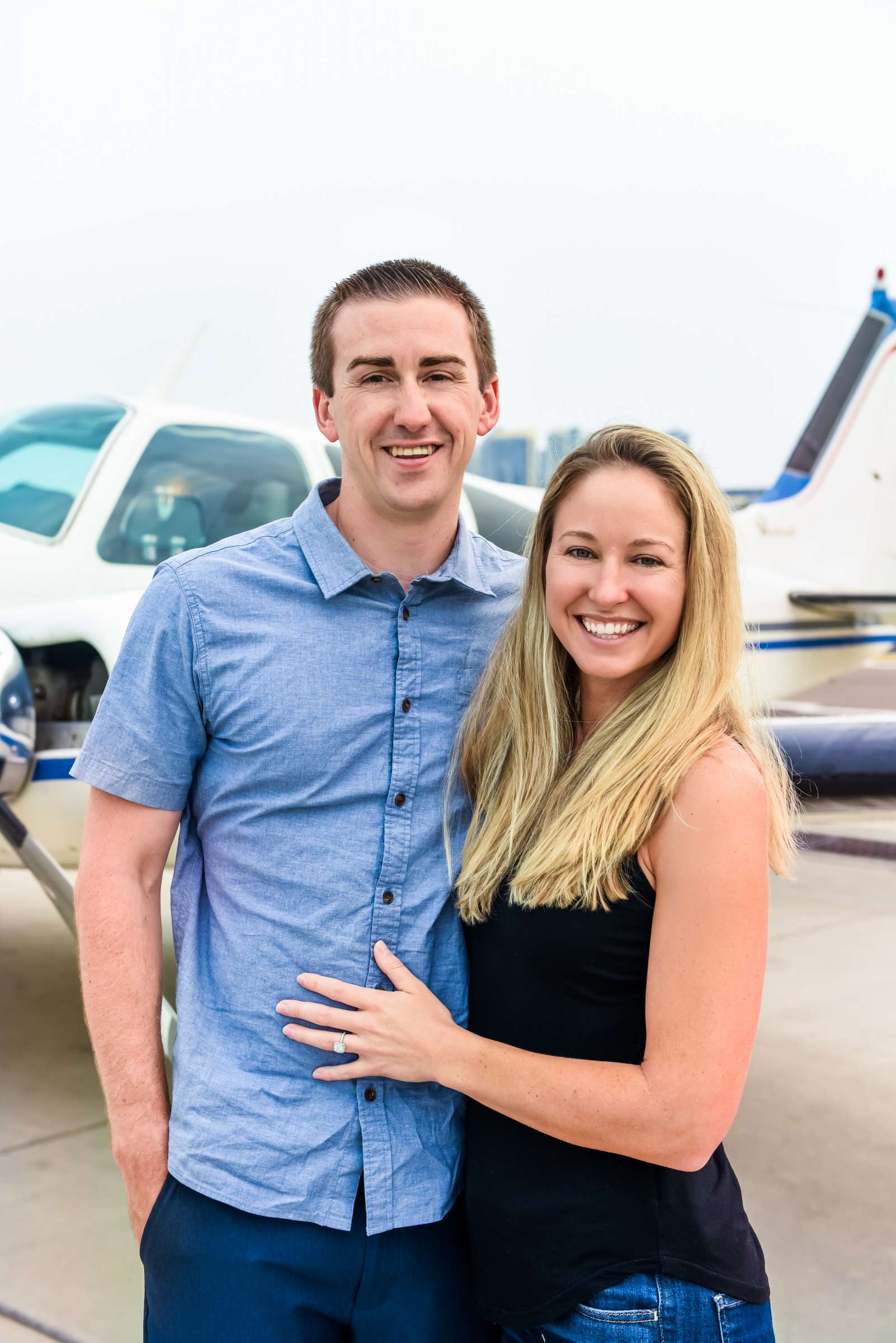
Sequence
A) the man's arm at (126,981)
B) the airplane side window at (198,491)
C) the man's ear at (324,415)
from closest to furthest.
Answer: the man's arm at (126,981) < the man's ear at (324,415) < the airplane side window at (198,491)

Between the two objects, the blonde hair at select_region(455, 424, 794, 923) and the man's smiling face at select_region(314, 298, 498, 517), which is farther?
the man's smiling face at select_region(314, 298, 498, 517)

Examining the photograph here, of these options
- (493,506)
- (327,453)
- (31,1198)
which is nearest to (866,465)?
(493,506)

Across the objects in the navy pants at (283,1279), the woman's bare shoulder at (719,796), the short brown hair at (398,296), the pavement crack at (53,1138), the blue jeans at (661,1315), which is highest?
the short brown hair at (398,296)

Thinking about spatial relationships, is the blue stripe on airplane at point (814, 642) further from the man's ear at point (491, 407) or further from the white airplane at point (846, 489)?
the man's ear at point (491, 407)

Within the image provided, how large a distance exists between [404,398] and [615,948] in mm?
814

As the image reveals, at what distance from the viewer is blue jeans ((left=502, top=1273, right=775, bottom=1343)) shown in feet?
4.58

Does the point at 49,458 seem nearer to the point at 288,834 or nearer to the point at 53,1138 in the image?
the point at 53,1138

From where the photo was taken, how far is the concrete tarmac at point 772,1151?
2.98 m

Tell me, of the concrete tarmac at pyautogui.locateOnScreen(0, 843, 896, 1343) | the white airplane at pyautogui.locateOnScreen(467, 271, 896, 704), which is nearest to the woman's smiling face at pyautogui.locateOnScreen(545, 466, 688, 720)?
the concrete tarmac at pyautogui.locateOnScreen(0, 843, 896, 1343)

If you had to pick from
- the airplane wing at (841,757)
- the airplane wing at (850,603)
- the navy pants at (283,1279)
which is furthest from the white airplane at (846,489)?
the navy pants at (283,1279)

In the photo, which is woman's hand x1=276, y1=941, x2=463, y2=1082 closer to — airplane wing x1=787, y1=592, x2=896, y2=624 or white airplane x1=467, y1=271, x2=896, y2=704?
airplane wing x1=787, y1=592, x2=896, y2=624

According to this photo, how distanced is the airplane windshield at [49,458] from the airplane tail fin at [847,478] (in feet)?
18.4

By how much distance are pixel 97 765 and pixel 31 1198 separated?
8.12 feet

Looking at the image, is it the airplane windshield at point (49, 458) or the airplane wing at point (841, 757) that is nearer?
the airplane wing at point (841, 757)
